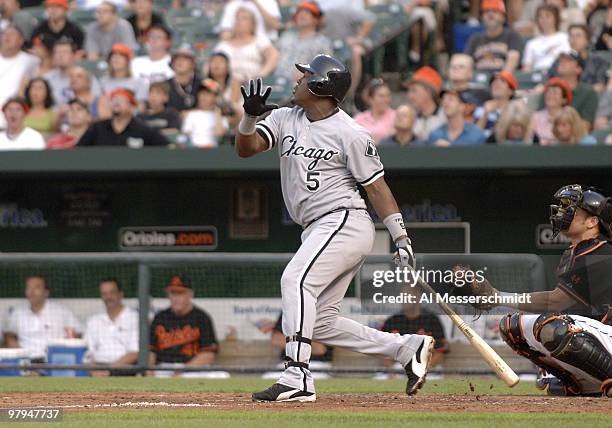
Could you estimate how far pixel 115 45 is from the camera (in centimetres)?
1277

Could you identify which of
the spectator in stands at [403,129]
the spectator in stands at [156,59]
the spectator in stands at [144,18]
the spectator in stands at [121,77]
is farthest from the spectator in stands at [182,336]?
the spectator in stands at [144,18]

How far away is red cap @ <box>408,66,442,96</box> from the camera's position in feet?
38.6

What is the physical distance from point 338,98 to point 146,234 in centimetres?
582

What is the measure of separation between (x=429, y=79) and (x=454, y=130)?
0.92m

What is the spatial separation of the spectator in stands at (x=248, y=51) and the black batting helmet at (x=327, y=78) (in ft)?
19.5

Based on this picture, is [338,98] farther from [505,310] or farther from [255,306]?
[255,306]

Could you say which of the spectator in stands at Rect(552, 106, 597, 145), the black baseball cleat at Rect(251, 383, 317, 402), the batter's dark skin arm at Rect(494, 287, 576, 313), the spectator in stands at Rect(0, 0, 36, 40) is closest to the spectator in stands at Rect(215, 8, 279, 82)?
the spectator in stands at Rect(0, 0, 36, 40)

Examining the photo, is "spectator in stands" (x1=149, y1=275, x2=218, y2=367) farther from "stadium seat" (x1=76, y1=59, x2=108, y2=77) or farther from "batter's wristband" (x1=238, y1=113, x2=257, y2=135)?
"batter's wristband" (x1=238, y1=113, x2=257, y2=135)

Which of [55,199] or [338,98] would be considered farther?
[55,199]

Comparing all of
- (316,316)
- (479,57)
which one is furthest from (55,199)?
(316,316)

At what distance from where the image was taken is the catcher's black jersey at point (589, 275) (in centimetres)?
674

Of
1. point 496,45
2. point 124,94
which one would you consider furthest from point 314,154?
point 496,45

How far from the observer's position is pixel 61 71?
13.0 m

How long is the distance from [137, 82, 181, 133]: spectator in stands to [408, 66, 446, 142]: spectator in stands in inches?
87.5
